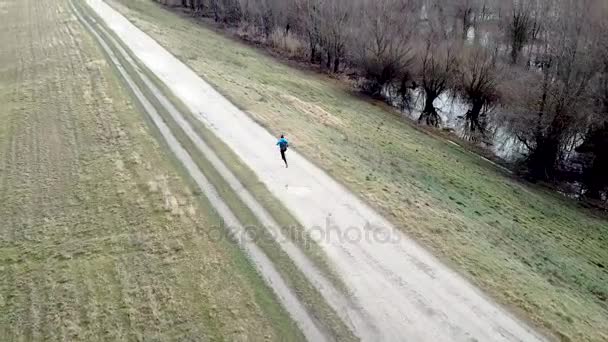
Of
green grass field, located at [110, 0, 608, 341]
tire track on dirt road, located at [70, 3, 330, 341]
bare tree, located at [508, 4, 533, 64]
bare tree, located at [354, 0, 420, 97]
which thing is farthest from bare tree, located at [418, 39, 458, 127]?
tire track on dirt road, located at [70, 3, 330, 341]

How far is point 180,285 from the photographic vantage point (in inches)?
510

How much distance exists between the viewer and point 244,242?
14.6m

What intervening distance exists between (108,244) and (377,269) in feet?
28.9

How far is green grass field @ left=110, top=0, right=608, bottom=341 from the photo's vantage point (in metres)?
13.8

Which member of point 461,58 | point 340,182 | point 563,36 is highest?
point 563,36

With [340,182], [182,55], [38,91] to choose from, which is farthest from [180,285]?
[182,55]

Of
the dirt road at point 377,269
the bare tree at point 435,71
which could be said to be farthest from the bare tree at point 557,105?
the dirt road at point 377,269

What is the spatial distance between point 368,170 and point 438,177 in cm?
452

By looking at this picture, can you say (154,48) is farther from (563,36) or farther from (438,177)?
(563,36)

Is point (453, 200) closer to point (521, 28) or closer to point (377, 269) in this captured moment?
point (377, 269)

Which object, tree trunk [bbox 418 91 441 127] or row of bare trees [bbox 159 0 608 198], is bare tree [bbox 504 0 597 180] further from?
tree trunk [bbox 418 91 441 127]

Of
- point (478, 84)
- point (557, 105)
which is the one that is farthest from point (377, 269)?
point (478, 84)

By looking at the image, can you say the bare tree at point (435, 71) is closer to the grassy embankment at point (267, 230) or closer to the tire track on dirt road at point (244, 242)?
the grassy embankment at point (267, 230)

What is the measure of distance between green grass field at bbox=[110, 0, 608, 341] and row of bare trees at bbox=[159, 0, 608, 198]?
4.35 metres
